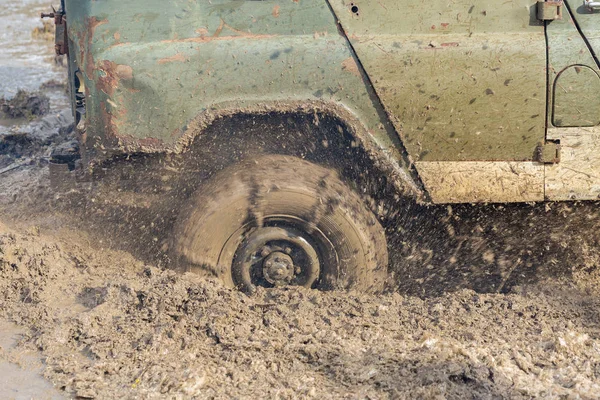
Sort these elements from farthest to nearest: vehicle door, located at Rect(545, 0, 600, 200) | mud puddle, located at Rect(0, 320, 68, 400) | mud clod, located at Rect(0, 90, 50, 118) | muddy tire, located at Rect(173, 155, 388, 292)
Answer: mud clod, located at Rect(0, 90, 50, 118) → muddy tire, located at Rect(173, 155, 388, 292) → vehicle door, located at Rect(545, 0, 600, 200) → mud puddle, located at Rect(0, 320, 68, 400)

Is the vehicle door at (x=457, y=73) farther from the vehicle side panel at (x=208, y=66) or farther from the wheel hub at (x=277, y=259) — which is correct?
the wheel hub at (x=277, y=259)

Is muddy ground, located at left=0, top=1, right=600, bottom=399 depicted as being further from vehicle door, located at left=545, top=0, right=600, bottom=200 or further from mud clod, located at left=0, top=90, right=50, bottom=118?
mud clod, located at left=0, top=90, right=50, bottom=118

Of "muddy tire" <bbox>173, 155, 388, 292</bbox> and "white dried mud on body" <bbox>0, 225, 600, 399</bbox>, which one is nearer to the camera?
"white dried mud on body" <bbox>0, 225, 600, 399</bbox>

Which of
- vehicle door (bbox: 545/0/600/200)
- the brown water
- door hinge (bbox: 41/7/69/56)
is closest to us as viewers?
vehicle door (bbox: 545/0/600/200)

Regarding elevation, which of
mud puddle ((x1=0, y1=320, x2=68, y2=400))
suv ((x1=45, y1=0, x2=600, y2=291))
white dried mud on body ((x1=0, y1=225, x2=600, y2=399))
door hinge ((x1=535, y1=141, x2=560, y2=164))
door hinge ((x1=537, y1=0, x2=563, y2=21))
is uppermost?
door hinge ((x1=537, y1=0, x2=563, y2=21))

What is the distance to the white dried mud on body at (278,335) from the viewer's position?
2.92 meters

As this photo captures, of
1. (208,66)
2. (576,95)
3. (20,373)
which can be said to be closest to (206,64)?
(208,66)

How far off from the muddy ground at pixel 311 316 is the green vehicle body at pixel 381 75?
1.09 ft

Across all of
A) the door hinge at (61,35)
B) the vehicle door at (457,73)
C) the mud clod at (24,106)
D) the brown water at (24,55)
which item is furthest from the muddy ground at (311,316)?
the brown water at (24,55)

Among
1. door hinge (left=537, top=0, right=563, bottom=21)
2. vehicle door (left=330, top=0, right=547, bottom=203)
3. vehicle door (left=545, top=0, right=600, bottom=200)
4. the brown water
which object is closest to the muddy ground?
vehicle door (left=545, top=0, right=600, bottom=200)

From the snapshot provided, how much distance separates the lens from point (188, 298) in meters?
3.58

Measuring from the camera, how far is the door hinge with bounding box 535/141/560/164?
345 centimetres

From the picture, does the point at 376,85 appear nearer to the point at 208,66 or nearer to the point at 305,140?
the point at 305,140

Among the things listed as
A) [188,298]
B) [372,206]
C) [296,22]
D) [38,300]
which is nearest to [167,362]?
[188,298]
